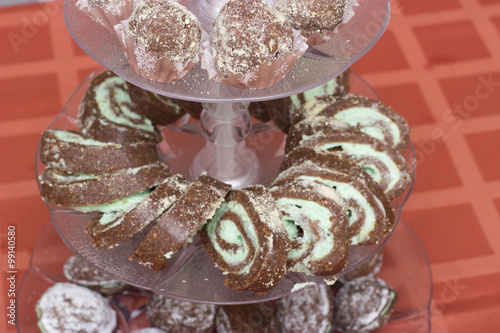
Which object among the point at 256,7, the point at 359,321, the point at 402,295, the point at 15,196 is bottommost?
the point at 15,196

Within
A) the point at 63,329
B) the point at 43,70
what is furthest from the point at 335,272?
the point at 43,70

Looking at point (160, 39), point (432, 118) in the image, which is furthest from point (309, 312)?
point (432, 118)

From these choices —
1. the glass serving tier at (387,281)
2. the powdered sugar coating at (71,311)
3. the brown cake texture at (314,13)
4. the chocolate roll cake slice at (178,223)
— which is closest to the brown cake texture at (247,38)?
the brown cake texture at (314,13)

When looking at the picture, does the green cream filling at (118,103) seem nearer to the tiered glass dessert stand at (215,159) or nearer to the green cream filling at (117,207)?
the tiered glass dessert stand at (215,159)

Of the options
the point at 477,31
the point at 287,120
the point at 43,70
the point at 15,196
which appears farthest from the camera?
the point at 477,31

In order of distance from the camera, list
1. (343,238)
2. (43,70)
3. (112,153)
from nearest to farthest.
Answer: (343,238), (112,153), (43,70)

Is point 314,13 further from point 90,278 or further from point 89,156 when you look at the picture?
point 90,278

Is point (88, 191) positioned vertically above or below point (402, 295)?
below

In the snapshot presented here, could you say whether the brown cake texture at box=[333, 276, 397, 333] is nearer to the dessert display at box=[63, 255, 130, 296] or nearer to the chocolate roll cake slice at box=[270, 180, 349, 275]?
the chocolate roll cake slice at box=[270, 180, 349, 275]

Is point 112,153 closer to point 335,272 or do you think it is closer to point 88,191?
point 88,191
